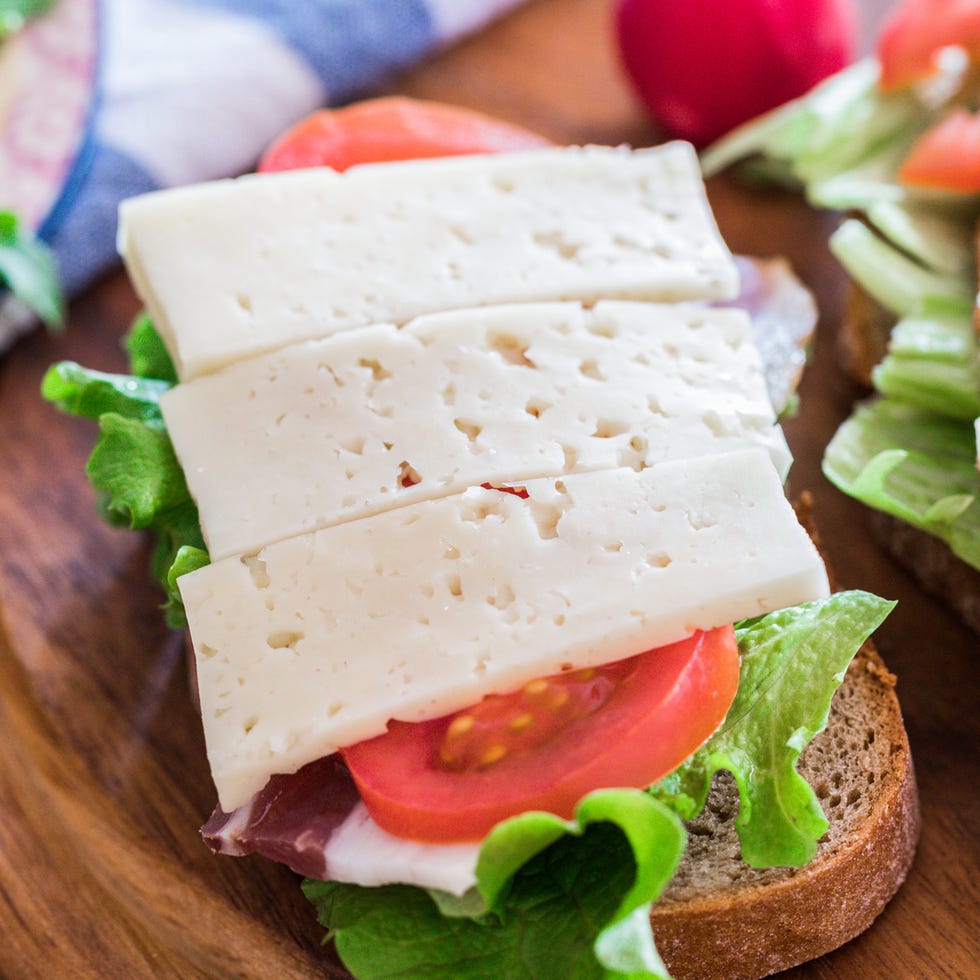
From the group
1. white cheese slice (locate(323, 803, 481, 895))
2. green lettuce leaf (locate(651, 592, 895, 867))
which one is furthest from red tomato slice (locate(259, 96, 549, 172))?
white cheese slice (locate(323, 803, 481, 895))

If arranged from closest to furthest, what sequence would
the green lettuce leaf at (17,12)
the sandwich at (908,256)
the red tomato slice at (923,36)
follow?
1. the sandwich at (908,256)
2. the red tomato slice at (923,36)
3. the green lettuce leaf at (17,12)

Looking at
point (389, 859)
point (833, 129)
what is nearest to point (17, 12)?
point (833, 129)

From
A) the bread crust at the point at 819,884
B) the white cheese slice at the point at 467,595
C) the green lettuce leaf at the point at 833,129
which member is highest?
the white cheese slice at the point at 467,595

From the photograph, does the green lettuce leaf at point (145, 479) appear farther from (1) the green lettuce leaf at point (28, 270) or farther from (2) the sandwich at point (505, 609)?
(1) the green lettuce leaf at point (28, 270)

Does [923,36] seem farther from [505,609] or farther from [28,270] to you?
[28,270]

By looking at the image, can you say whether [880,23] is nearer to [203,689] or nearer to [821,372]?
[821,372]

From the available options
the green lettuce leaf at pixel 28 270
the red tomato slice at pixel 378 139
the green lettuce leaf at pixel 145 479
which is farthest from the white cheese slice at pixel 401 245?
the green lettuce leaf at pixel 28 270
